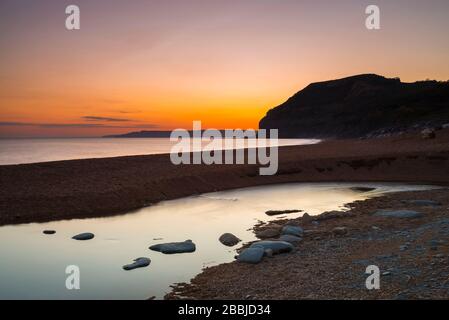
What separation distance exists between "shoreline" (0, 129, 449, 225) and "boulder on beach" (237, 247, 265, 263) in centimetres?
1223

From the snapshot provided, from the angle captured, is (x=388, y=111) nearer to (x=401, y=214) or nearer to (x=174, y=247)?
(x=401, y=214)

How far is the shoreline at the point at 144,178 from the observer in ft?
75.2

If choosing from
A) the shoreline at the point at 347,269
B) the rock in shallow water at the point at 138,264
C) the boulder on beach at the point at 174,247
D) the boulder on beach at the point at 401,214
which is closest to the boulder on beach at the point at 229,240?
the boulder on beach at the point at 174,247

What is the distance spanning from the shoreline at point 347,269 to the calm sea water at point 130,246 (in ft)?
4.35

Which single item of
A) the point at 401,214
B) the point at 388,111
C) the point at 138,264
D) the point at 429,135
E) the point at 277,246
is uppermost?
the point at 388,111

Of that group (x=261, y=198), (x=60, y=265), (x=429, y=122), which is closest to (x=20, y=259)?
(x=60, y=265)

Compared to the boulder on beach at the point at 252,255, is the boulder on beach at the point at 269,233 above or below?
below

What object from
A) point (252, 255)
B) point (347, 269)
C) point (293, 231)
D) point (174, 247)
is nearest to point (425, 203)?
point (293, 231)

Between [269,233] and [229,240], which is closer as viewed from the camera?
[229,240]

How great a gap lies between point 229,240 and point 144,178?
54.4 feet

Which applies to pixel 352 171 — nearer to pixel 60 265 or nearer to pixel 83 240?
pixel 83 240

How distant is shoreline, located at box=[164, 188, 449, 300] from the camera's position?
8.85 m

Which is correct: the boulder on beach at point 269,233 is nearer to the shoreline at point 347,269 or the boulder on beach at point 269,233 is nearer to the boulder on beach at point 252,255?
the shoreline at point 347,269

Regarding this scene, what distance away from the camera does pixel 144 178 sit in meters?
30.5
